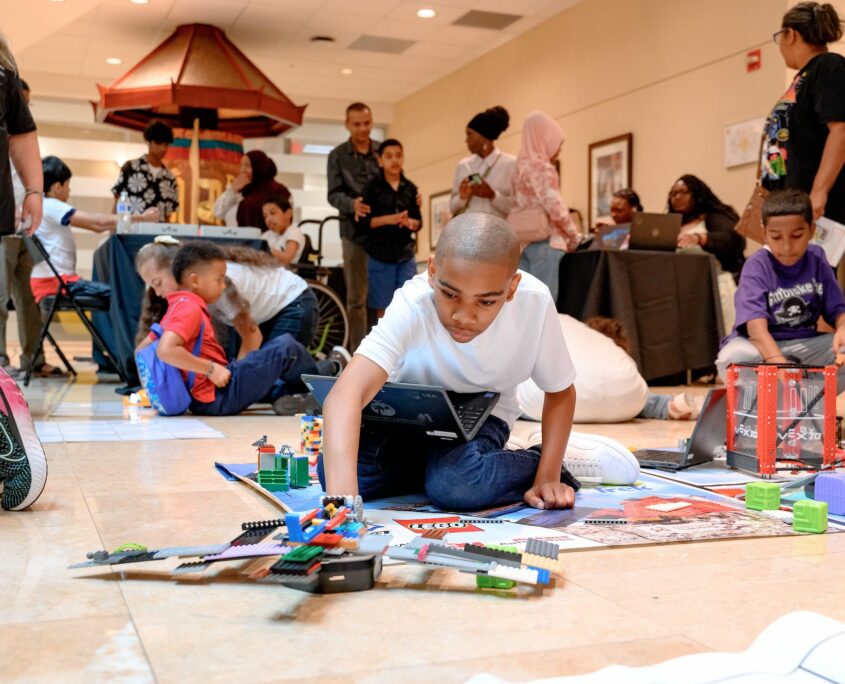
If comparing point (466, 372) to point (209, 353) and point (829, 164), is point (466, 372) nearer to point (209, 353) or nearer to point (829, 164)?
point (829, 164)

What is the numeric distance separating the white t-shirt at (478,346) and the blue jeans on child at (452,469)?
0.44 ft

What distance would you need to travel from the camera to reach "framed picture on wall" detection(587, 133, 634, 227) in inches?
293

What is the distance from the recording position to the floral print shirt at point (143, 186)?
5.81 m

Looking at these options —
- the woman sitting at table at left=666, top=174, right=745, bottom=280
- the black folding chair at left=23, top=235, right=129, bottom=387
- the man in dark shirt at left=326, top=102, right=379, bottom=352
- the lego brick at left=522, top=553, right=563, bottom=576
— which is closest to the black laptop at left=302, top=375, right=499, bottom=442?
the lego brick at left=522, top=553, right=563, bottom=576

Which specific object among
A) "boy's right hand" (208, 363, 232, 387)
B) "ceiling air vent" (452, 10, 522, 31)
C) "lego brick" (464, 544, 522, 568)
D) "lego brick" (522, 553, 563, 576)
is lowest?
"lego brick" (522, 553, 563, 576)

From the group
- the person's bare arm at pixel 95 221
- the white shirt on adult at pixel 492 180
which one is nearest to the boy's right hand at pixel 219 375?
the person's bare arm at pixel 95 221

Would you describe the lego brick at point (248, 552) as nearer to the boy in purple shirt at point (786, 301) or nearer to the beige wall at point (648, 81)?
the boy in purple shirt at point (786, 301)

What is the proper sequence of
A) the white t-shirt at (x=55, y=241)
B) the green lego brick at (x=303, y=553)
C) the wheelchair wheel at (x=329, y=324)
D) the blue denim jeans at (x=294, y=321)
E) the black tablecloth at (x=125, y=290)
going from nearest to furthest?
the green lego brick at (x=303, y=553) → the blue denim jeans at (x=294, y=321) → the black tablecloth at (x=125, y=290) → the white t-shirt at (x=55, y=241) → the wheelchair wheel at (x=329, y=324)

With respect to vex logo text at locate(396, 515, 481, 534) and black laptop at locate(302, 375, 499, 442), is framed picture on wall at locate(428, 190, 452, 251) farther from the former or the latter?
vex logo text at locate(396, 515, 481, 534)

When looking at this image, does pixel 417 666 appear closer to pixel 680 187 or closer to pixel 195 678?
pixel 195 678

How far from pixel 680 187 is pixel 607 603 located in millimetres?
4872

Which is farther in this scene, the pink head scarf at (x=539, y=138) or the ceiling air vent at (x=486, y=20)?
the ceiling air vent at (x=486, y=20)

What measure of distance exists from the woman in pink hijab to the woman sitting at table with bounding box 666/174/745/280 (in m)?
0.90

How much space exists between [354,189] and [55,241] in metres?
1.69
